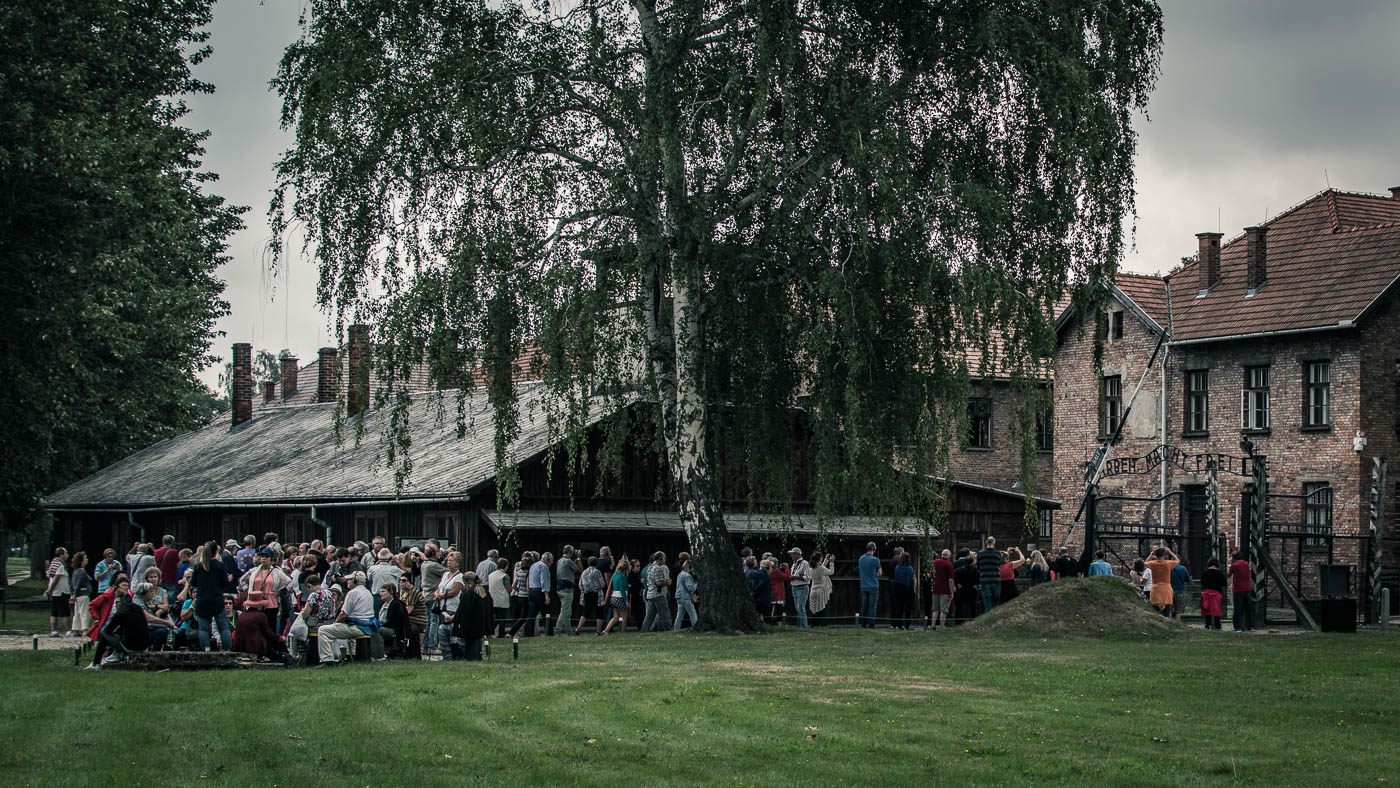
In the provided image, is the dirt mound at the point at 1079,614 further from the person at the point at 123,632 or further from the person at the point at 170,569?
the person at the point at 170,569

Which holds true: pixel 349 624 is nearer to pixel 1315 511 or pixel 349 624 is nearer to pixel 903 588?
pixel 903 588

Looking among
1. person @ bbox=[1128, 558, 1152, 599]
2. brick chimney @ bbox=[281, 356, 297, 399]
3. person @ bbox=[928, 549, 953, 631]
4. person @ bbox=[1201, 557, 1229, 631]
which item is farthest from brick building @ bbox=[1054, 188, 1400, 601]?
brick chimney @ bbox=[281, 356, 297, 399]

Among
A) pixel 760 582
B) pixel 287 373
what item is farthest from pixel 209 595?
pixel 287 373

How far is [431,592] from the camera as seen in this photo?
2238 cm

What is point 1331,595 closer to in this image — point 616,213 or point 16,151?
point 616,213

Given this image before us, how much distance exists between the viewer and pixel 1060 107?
1994 centimetres

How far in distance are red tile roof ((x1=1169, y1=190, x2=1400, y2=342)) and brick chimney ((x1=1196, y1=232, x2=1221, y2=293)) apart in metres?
0.24

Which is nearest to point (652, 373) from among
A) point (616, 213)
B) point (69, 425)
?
point (616, 213)

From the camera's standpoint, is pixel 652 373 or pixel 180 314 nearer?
pixel 652 373

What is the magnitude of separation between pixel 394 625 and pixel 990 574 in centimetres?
1324

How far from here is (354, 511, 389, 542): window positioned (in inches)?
1373

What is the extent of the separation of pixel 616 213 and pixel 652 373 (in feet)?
9.08

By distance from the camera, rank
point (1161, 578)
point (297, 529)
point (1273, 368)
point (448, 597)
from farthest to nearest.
A: point (1273, 368)
point (297, 529)
point (1161, 578)
point (448, 597)

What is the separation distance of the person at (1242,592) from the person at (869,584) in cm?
647
